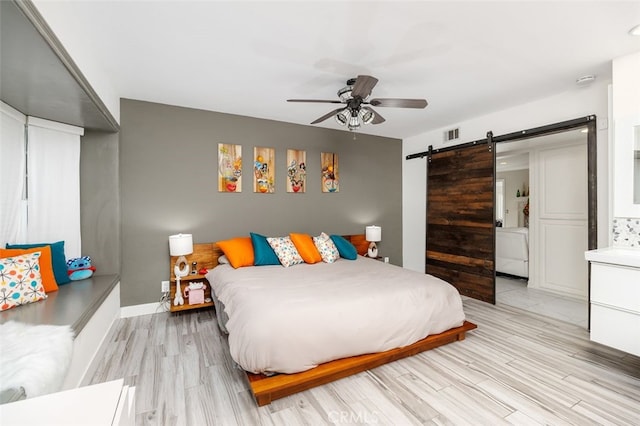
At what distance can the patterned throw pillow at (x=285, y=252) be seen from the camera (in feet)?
11.4

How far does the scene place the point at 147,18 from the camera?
6.45 feet

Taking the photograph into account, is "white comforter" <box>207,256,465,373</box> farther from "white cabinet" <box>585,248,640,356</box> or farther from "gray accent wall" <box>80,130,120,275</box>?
"gray accent wall" <box>80,130,120,275</box>

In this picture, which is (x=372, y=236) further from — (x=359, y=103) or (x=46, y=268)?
(x=46, y=268)

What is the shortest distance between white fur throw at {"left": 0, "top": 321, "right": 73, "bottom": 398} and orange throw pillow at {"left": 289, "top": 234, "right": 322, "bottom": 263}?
229 cm

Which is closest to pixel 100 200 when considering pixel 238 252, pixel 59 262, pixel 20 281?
pixel 59 262

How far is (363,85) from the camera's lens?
2338 millimetres

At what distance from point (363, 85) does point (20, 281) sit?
3.00 meters

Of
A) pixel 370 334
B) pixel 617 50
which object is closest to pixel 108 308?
pixel 370 334

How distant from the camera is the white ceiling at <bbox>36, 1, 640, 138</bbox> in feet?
6.19

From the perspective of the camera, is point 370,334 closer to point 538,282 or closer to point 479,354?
point 479,354

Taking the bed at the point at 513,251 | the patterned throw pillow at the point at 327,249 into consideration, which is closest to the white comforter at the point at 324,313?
the patterned throw pillow at the point at 327,249

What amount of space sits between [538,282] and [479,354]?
2.86 m

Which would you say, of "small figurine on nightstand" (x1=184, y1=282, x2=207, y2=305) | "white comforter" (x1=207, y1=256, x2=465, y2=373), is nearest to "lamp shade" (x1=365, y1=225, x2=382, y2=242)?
"white comforter" (x1=207, y1=256, x2=465, y2=373)

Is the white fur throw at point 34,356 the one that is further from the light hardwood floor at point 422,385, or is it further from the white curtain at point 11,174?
the white curtain at point 11,174
